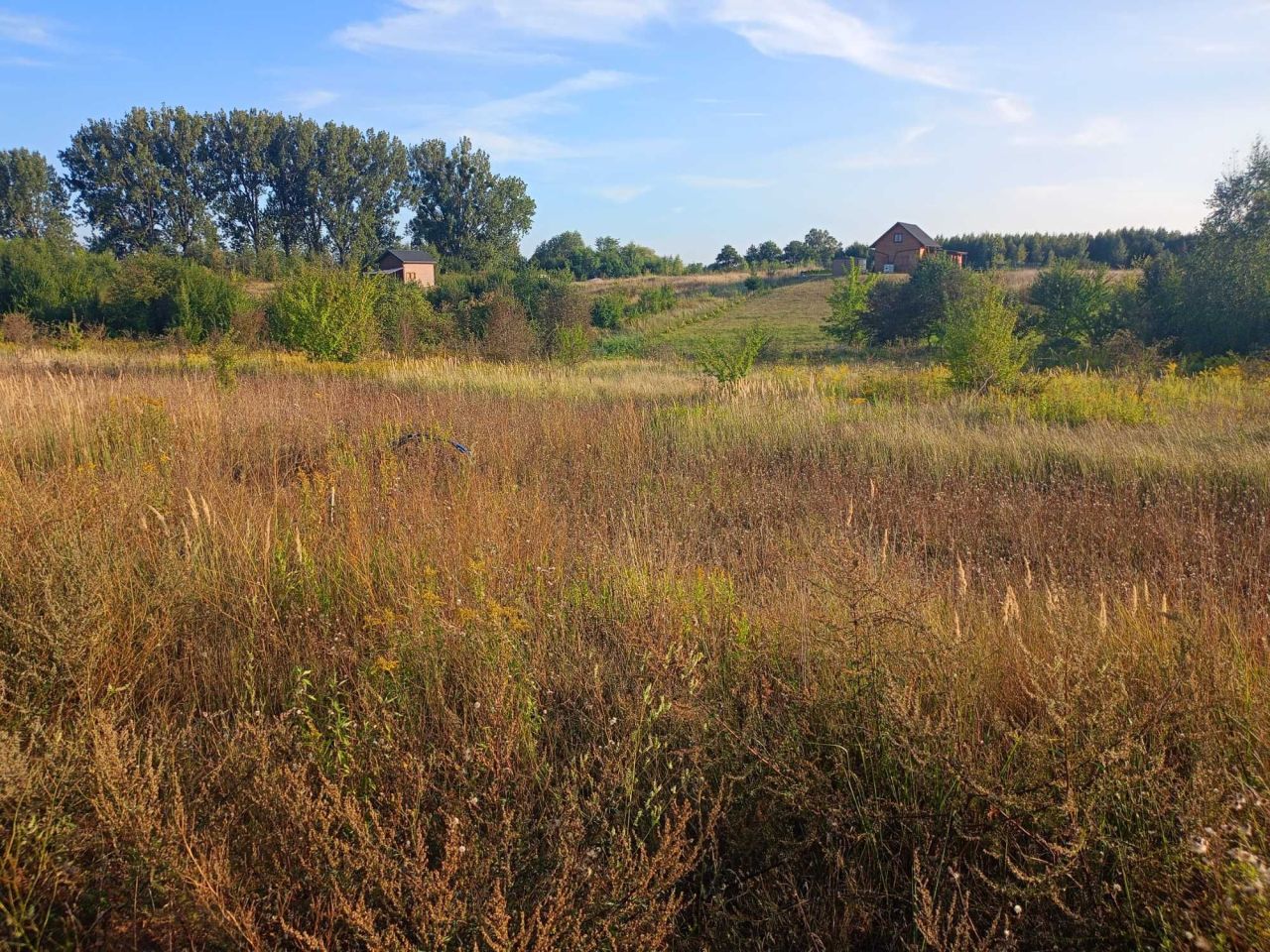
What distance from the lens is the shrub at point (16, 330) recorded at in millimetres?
24969

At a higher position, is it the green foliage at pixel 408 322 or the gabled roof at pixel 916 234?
the gabled roof at pixel 916 234

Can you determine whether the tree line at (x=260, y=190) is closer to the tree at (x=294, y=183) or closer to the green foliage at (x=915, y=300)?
the tree at (x=294, y=183)

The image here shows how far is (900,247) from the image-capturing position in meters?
63.6

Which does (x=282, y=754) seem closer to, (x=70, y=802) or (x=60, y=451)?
(x=70, y=802)

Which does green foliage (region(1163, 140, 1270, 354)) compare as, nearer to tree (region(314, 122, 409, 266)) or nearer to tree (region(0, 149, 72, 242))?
tree (region(314, 122, 409, 266))

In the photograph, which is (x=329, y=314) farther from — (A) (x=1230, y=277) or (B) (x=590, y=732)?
(A) (x=1230, y=277)

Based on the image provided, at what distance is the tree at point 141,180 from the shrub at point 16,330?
31718mm

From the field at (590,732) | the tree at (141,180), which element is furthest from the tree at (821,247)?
the field at (590,732)

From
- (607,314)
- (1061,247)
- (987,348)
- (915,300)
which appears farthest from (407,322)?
(1061,247)

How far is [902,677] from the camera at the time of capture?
233cm

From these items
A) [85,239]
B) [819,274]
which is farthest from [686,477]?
[85,239]

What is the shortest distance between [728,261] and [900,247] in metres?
21.2

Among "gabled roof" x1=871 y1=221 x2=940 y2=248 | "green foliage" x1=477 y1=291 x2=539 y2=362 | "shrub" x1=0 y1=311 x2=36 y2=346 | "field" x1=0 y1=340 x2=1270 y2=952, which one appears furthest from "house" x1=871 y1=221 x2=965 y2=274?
"field" x1=0 y1=340 x2=1270 y2=952

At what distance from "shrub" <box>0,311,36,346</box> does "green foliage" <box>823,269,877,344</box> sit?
31123 mm
